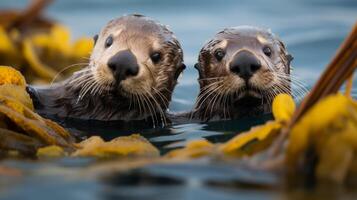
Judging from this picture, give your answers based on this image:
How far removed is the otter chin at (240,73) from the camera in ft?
19.2

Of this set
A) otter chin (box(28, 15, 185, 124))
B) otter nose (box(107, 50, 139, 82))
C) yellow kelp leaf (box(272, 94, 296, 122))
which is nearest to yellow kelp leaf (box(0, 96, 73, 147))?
otter nose (box(107, 50, 139, 82))

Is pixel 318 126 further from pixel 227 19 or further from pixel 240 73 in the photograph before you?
pixel 227 19

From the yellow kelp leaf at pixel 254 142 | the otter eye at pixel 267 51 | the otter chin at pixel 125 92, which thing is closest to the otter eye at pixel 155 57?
the otter chin at pixel 125 92

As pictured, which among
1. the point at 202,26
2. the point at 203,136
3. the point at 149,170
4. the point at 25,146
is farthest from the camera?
the point at 202,26

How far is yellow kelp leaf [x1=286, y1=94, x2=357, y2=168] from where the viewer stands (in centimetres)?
384

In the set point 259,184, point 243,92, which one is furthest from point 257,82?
point 259,184

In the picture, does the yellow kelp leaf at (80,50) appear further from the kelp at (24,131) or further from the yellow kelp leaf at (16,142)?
the yellow kelp leaf at (16,142)

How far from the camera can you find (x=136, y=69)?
5652 millimetres

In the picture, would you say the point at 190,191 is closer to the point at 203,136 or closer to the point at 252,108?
the point at 203,136

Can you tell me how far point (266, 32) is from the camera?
6.44 m

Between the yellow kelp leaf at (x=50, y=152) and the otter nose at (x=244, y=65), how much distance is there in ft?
5.03

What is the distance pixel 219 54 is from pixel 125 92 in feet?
2.78

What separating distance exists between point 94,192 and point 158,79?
239 centimetres

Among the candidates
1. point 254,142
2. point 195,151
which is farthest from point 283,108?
point 195,151
